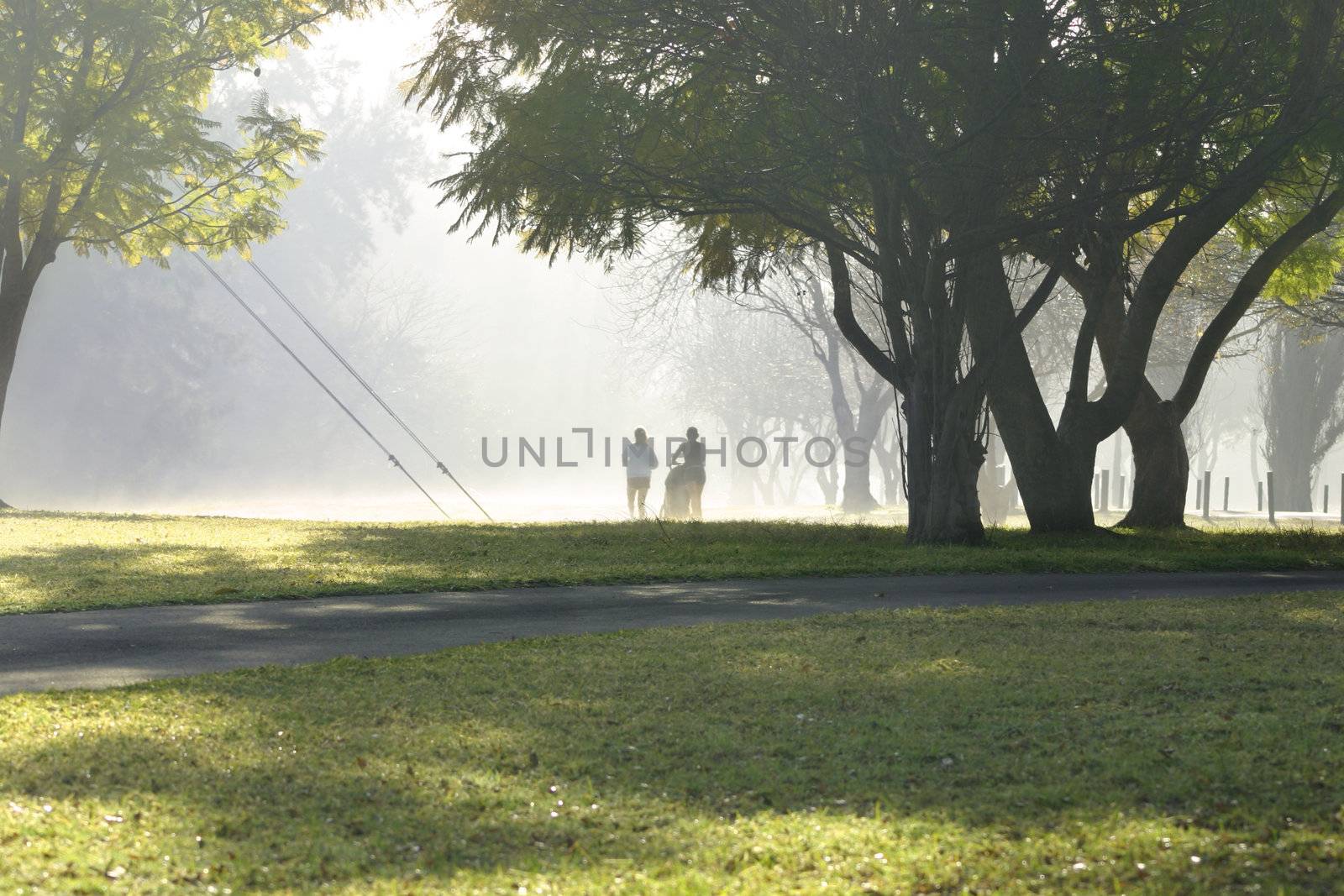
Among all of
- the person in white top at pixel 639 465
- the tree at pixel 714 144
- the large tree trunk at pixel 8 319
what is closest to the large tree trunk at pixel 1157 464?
the tree at pixel 714 144

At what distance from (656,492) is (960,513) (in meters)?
55.3

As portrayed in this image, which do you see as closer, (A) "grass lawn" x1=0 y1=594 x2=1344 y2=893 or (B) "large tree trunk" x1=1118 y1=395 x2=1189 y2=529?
(A) "grass lawn" x1=0 y1=594 x2=1344 y2=893

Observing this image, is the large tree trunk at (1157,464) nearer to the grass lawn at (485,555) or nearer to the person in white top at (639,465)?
the grass lawn at (485,555)

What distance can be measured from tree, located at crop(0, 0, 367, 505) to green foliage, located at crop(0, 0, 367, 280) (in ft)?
0.09

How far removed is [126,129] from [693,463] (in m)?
11.8

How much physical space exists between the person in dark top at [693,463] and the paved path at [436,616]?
14423mm

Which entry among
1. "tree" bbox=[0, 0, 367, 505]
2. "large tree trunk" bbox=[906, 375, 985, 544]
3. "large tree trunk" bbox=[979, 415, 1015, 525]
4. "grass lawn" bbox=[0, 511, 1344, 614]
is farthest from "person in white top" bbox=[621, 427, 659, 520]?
"large tree trunk" bbox=[979, 415, 1015, 525]

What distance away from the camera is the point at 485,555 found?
14766mm

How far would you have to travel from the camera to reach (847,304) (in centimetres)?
1798

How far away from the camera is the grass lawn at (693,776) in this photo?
4.10m

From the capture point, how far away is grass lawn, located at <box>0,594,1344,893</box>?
4098 millimetres

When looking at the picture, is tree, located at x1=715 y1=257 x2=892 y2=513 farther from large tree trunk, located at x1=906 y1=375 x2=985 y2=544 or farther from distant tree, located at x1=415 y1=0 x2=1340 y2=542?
large tree trunk, located at x1=906 y1=375 x2=985 y2=544

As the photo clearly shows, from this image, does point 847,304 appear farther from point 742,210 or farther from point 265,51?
point 265,51

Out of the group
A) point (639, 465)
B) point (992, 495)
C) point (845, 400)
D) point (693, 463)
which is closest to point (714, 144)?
point (639, 465)
